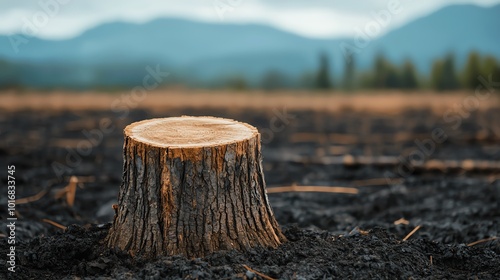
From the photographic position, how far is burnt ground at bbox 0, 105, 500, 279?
334cm

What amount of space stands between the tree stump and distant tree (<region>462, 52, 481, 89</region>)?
118 ft

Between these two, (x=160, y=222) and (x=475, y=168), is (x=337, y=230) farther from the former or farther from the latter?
(x=475, y=168)

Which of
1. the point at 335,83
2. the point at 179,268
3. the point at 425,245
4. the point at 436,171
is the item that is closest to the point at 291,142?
the point at 436,171

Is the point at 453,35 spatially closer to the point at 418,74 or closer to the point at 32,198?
the point at 418,74

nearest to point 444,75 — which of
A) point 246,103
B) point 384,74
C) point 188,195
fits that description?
point 384,74

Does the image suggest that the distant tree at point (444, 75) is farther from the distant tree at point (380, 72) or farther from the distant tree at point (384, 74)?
the distant tree at point (380, 72)

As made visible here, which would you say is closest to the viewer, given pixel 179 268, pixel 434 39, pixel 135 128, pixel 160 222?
pixel 179 268

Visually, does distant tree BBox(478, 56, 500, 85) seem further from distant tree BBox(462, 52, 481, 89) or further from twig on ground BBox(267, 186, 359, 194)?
twig on ground BBox(267, 186, 359, 194)

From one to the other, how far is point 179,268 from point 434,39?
682 ft

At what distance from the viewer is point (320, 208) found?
6125 mm

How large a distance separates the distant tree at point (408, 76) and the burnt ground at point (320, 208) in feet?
78.2

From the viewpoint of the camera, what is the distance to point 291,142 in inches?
508

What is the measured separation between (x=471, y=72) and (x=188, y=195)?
123 ft

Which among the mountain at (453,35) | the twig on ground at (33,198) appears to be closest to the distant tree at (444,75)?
the twig on ground at (33,198)
